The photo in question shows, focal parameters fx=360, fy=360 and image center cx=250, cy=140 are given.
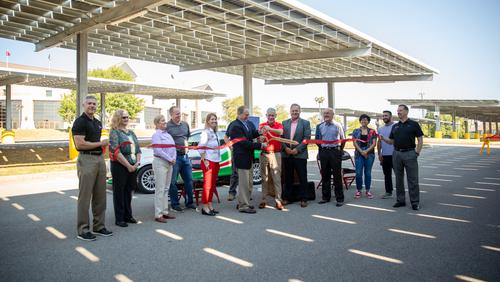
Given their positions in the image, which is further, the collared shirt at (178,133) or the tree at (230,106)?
the tree at (230,106)

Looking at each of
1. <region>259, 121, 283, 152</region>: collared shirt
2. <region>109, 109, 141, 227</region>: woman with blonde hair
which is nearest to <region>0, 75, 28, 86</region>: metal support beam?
<region>109, 109, 141, 227</region>: woman with blonde hair

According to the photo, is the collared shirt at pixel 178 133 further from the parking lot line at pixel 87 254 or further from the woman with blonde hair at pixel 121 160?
the parking lot line at pixel 87 254

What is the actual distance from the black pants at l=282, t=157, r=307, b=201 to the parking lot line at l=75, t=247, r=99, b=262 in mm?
4064

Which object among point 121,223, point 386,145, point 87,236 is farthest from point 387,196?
point 87,236

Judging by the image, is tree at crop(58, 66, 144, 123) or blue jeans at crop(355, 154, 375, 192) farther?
tree at crop(58, 66, 144, 123)

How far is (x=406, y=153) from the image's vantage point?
6895 millimetres

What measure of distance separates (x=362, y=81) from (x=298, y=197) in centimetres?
2666

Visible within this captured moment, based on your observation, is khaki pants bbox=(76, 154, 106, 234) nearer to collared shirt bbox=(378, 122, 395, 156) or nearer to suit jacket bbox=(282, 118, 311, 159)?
suit jacket bbox=(282, 118, 311, 159)

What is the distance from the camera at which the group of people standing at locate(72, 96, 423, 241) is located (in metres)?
5.12

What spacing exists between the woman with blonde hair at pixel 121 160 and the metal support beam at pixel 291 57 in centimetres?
1765

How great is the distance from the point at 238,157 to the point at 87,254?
3.07m

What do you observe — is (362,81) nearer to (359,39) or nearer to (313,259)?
(359,39)

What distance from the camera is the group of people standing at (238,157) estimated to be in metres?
5.12

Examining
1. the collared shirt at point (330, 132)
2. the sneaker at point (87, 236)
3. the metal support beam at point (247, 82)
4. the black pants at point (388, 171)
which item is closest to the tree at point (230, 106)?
the metal support beam at point (247, 82)
